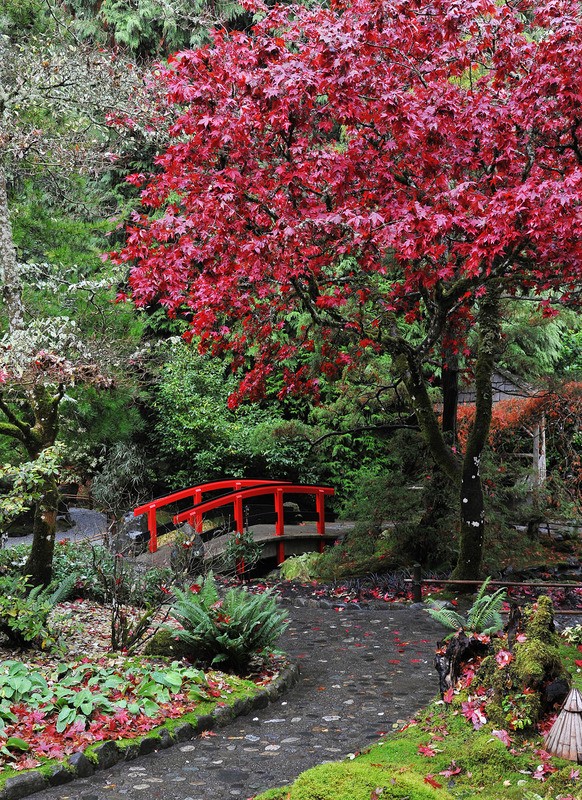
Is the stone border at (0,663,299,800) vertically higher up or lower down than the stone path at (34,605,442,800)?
higher up

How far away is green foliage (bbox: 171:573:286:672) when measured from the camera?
667cm

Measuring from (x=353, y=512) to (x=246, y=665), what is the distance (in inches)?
194

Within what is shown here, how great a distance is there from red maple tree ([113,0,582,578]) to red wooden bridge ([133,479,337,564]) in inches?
165

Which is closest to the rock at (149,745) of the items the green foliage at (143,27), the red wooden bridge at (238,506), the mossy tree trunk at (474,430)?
the mossy tree trunk at (474,430)

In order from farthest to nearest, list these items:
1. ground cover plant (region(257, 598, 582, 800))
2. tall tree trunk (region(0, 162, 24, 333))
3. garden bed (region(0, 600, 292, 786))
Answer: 1. tall tree trunk (region(0, 162, 24, 333))
2. garden bed (region(0, 600, 292, 786))
3. ground cover plant (region(257, 598, 582, 800))

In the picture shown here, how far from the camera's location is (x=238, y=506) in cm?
1281

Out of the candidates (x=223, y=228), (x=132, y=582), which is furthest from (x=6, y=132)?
(x=132, y=582)

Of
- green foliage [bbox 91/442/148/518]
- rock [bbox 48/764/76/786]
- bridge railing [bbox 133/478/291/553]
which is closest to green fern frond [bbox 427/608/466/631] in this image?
rock [bbox 48/764/76/786]

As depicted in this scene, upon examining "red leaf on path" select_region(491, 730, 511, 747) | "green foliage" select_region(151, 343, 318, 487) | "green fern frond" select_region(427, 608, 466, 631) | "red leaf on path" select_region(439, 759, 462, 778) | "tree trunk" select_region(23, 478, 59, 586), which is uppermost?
"green foliage" select_region(151, 343, 318, 487)

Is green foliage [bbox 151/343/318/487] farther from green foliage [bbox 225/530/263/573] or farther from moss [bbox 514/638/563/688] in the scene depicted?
moss [bbox 514/638/563/688]

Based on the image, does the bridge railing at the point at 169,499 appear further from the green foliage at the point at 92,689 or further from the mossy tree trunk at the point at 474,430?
the green foliage at the point at 92,689

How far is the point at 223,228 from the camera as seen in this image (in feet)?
24.8

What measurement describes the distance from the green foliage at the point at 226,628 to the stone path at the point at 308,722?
53 centimetres

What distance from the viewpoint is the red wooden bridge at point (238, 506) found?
12039mm
